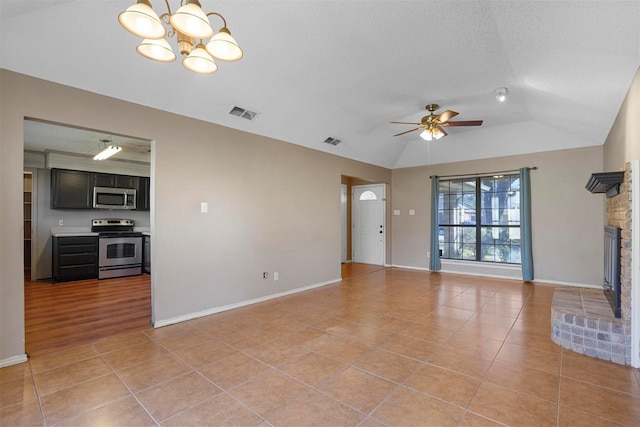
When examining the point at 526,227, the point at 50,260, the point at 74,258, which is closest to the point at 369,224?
the point at 526,227

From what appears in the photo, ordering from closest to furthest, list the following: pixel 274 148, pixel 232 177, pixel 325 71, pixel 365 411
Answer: pixel 365 411
pixel 325 71
pixel 232 177
pixel 274 148

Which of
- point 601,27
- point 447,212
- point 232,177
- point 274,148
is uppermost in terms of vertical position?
point 601,27

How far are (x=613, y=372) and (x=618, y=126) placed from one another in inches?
115

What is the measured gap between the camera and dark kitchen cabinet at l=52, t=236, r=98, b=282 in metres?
5.75

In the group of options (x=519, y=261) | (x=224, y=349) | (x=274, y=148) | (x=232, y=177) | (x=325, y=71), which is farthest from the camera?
(x=519, y=261)

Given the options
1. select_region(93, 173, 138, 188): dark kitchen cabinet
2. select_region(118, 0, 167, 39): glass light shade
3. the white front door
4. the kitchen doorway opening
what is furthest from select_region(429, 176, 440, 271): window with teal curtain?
select_region(93, 173, 138, 188): dark kitchen cabinet

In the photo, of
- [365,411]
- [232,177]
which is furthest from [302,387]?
[232,177]

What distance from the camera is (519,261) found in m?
6.18

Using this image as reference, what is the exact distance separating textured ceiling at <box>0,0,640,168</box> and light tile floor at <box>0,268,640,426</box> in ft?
8.49

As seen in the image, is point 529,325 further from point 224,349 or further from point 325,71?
point 325,71

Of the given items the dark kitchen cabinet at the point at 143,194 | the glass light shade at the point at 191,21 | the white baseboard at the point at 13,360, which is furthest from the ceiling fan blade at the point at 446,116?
the dark kitchen cabinet at the point at 143,194

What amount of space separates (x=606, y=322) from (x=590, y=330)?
145 millimetres

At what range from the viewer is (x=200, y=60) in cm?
189

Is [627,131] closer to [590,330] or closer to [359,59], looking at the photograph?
[590,330]
